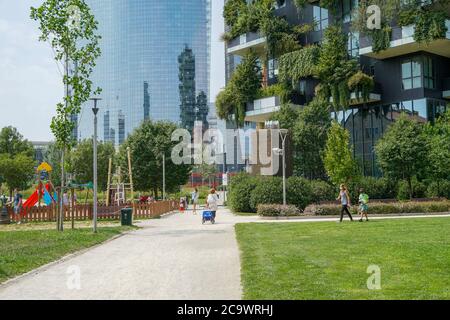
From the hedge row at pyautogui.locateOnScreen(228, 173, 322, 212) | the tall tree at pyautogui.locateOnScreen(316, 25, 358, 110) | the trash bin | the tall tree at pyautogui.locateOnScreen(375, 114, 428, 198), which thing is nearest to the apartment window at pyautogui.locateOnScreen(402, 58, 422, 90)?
the tall tree at pyautogui.locateOnScreen(316, 25, 358, 110)

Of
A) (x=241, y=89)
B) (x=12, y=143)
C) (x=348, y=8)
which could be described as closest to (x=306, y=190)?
(x=348, y=8)

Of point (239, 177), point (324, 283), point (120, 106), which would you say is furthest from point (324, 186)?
point (120, 106)

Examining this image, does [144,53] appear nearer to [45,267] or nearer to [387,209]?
[387,209]

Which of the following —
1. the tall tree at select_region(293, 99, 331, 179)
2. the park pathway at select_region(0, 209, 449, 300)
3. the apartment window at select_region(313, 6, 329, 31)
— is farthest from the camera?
the apartment window at select_region(313, 6, 329, 31)

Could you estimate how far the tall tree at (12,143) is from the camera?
6681cm

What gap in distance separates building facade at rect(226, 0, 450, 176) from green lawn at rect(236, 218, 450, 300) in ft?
78.3

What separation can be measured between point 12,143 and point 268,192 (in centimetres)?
4581

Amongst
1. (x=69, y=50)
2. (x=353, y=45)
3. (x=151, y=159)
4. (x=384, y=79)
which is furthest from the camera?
(x=151, y=159)

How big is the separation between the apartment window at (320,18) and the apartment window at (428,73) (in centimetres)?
990

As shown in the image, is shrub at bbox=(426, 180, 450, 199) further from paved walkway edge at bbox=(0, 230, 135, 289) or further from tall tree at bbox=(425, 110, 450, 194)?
paved walkway edge at bbox=(0, 230, 135, 289)

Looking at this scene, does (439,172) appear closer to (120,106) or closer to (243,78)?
(243,78)

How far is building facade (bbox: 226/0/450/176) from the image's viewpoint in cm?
4006

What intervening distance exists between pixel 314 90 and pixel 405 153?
14.5 m

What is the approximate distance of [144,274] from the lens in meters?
10.5
